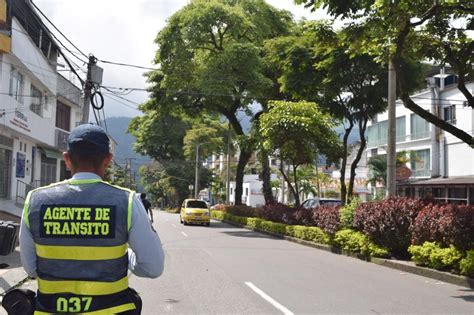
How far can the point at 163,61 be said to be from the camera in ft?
103

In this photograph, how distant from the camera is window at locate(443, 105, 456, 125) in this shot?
39.4 metres

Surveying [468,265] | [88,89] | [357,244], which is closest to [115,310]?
[468,265]

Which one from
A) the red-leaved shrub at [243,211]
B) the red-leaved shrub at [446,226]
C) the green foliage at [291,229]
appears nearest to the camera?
the red-leaved shrub at [446,226]

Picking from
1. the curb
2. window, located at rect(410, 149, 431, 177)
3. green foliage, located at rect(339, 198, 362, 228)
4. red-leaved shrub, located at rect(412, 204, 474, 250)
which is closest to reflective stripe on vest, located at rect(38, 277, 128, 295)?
the curb

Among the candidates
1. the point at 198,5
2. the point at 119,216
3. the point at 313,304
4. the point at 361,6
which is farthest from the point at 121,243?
the point at 198,5

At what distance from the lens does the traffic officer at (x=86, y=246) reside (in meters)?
2.60

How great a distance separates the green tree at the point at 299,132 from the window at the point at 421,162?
21553 mm

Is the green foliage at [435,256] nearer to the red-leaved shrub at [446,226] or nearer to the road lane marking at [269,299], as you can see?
the red-leaved shrub at [446,226]

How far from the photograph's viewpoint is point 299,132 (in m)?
22.9

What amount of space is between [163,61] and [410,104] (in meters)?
20.3

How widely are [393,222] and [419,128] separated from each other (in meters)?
32.1

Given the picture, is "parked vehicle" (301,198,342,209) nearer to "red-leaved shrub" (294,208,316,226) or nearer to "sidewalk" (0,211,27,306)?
"red-leaved shrub" (294,208,316,226)

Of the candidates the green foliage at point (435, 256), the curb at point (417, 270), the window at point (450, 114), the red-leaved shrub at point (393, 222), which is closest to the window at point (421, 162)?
the window at point (450, 114)

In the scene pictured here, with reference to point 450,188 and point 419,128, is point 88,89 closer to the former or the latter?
point 450,188
